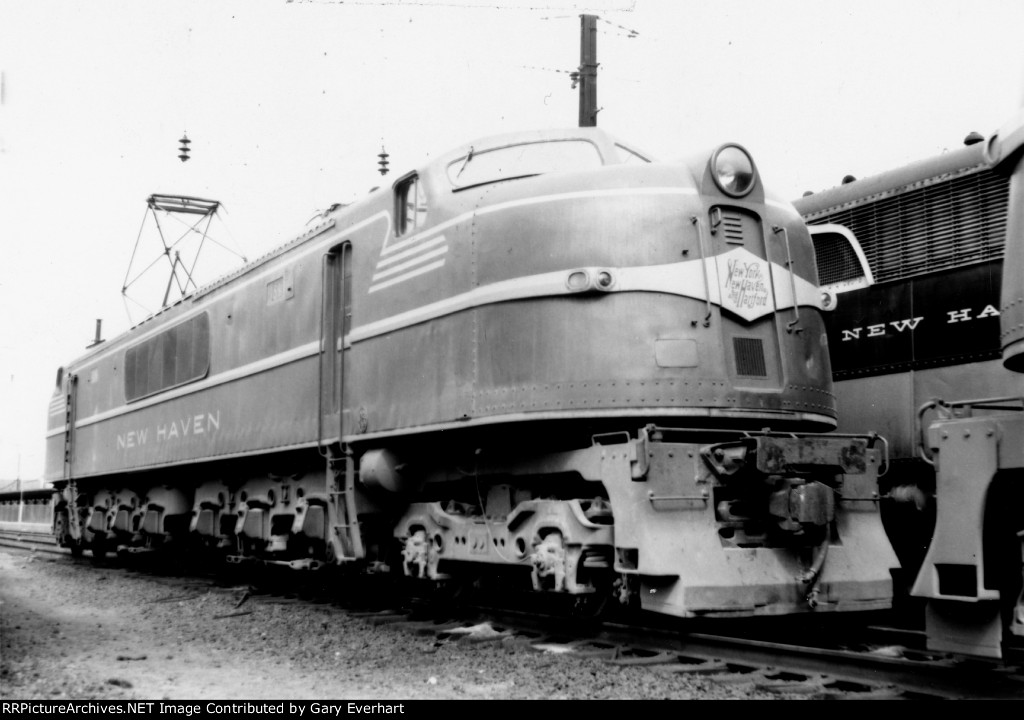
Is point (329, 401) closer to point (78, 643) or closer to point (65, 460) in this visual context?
point (78, 643)

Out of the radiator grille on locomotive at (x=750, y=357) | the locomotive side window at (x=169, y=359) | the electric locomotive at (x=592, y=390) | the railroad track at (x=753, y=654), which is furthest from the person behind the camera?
the locomotive side window at (x=169, y=359)

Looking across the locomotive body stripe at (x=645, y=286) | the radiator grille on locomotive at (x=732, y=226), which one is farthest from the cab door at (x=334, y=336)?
the radiator grille on locomotive at (x=732, y=226)

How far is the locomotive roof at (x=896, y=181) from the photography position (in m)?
7.99

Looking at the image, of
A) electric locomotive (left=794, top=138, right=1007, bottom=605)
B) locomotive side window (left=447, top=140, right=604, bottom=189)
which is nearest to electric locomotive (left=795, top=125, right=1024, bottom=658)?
electric locomotive (left=794, top=138, right=1007, bottom=605)

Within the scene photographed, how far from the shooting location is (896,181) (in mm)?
8547

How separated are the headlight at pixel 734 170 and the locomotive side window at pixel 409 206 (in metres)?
2.34

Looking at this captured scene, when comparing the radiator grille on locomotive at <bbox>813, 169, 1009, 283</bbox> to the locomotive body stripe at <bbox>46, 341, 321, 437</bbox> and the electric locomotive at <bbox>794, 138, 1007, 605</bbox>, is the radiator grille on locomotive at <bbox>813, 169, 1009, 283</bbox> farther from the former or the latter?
the locomotive body stripe at <bbox>46, 341, 321, 437</bbox>

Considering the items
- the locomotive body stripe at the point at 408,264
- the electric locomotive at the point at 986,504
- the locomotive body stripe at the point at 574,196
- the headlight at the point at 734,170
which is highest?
the headlight at the point at 734,170

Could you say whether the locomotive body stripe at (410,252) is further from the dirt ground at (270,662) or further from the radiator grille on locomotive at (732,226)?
the dirt ground at (270,662)

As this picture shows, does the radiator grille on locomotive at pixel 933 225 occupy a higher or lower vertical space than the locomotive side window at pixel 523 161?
lower

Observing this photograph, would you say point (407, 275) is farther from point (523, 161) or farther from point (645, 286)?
point (645, 286)

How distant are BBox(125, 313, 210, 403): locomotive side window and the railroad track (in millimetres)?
4603

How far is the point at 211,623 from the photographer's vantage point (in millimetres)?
8664

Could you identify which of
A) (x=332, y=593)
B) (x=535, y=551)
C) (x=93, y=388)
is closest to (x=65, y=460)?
(x=93, y=388)
